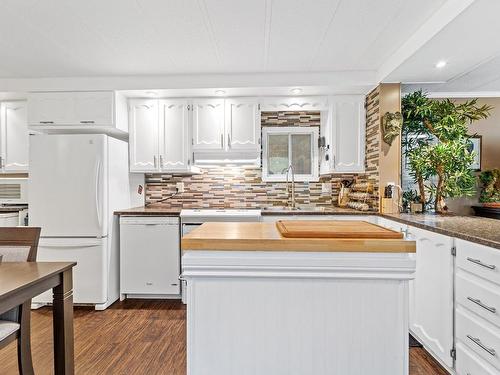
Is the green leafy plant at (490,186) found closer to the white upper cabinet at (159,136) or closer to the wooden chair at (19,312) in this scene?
the white upper cabinet at (159,136)

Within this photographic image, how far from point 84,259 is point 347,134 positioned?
118 inches

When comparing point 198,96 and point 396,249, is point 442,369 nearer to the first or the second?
point 396,249

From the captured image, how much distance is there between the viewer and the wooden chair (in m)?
1.59

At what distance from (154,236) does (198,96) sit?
1593 mm

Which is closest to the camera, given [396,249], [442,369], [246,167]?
[396,249]

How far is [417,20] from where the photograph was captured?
7.29 ft

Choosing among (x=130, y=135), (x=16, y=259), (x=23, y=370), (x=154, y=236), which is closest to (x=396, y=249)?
(x=23, y=370)

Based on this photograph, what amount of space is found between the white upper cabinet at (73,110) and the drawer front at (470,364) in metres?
3.42

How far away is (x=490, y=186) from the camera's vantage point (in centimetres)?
373

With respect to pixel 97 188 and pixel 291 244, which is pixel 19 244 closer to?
pixel 97 188

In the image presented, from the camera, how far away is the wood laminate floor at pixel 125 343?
210 centimetres

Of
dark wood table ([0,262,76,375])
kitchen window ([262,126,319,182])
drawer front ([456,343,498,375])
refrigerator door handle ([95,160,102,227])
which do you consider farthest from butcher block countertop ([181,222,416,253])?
kitchen window ([262,126,319,182])

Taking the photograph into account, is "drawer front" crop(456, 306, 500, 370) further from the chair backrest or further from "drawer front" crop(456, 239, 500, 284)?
the chair backrest

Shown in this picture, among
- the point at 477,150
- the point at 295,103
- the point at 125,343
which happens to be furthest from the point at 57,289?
the point at 477,150
